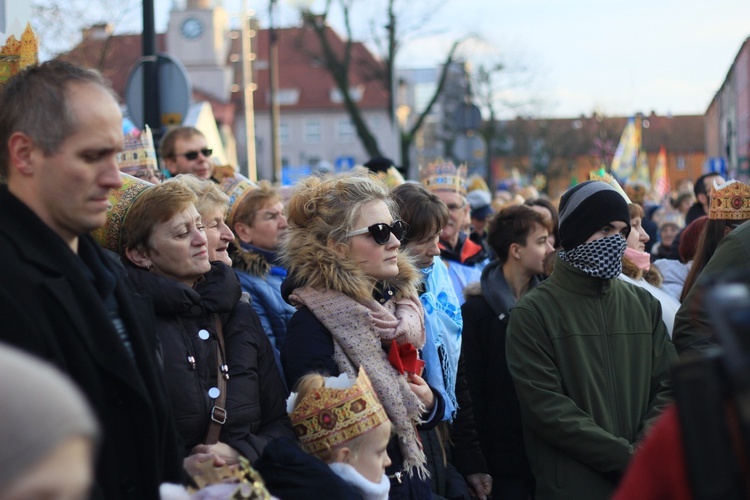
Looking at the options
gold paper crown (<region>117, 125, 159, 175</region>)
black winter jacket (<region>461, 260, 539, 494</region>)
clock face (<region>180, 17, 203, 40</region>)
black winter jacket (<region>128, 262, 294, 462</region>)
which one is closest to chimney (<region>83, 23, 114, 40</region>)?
gold paper crown (<region>117, 125, 159, 175</region>)

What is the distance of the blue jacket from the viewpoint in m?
5.68

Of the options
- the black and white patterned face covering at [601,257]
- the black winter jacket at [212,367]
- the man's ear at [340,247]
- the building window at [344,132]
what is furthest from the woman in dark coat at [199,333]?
the building window at [344,132]

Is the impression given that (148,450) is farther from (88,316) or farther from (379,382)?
(379,382)

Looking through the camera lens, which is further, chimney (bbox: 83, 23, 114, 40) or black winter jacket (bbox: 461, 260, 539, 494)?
chimney (bbox: 83, 23, 114, 40)

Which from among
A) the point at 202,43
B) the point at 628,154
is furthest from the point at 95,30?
the point at 202,43

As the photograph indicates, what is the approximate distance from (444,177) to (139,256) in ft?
16.9

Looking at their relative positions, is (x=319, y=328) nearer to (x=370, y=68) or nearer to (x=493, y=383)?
(x=493, y=383)

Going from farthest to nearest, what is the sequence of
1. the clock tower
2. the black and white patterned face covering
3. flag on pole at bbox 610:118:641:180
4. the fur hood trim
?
the clock tower → flag on pole at bbox 610:118:641:180 → the fur hood trim → the black and white patterned face covering

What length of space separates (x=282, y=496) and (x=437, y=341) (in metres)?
1.86

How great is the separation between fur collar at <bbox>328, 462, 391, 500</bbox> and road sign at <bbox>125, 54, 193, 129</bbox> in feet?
24.6

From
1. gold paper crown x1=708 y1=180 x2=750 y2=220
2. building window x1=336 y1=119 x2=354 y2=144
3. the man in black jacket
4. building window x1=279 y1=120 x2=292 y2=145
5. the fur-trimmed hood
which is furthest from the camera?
building window x1=279 y1=120 x2=292 y2=145

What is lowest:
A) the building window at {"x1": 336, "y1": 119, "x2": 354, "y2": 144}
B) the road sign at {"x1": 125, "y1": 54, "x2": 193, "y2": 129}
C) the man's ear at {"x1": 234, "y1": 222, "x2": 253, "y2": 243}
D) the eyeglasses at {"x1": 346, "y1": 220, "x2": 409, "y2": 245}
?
the man's ear at {"x1": 234, "y1": 222, "x2": 253, "y2": 243}

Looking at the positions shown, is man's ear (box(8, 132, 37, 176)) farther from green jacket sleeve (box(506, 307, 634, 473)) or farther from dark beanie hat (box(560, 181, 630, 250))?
dark beanie hat (box(560, 181, 630, 250))

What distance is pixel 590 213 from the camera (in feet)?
16.6
